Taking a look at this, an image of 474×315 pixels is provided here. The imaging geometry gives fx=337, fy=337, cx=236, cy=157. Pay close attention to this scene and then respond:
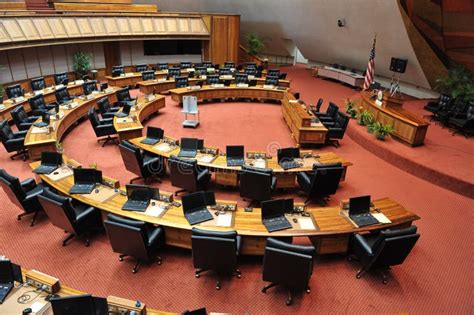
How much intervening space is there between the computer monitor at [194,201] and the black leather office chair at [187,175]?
4.88 ft

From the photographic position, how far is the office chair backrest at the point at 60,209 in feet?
18.8

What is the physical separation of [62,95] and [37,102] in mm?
1182

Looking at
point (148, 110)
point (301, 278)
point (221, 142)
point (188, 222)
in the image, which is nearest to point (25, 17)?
point (148, 110)

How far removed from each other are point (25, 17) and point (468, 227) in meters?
17.1

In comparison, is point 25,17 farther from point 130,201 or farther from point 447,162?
point 447,162

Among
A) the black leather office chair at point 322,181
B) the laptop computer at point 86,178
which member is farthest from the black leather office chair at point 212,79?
the laptop computer at point 86,178

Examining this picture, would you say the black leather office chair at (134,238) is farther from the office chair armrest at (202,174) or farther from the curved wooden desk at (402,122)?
the curved wooden desk at (402,122)

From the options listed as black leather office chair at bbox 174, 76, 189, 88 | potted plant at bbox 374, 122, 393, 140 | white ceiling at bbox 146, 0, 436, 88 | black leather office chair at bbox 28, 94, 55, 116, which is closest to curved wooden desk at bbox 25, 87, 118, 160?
black leather office chair at bbox 28, 94, 55, 116

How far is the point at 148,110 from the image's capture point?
1288cm

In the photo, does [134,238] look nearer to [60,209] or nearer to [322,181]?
[60,209]

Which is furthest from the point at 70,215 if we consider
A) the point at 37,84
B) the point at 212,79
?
the point at 212,79

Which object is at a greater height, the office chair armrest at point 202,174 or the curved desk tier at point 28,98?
the curved desk tier at point 28,98

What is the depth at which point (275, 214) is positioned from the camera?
5855mm

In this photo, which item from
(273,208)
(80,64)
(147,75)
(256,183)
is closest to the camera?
(273,208)
